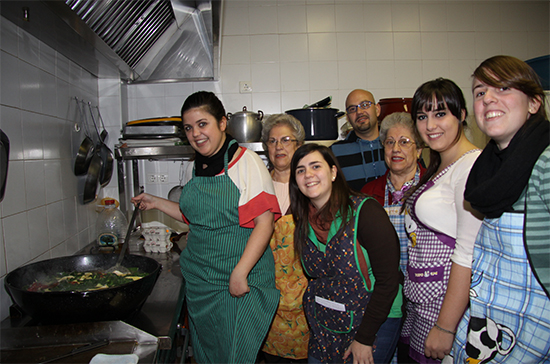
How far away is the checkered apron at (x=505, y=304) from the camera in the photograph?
0.82 metres

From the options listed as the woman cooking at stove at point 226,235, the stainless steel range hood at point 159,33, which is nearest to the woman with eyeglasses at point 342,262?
the woman cooking at stove at point 226,235

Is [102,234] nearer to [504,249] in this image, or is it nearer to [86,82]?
[86,82]

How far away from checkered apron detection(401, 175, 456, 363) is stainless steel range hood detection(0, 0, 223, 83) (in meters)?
1.20

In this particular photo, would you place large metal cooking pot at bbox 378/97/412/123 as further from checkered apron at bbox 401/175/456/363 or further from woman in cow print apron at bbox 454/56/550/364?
woman in cow print apron at bbox 454/56/550/364

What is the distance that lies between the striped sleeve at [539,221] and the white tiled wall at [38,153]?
165 centimetres

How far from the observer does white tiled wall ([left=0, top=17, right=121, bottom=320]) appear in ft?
4.37

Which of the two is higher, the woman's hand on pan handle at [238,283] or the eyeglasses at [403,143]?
the eyeglasses at [403,143]

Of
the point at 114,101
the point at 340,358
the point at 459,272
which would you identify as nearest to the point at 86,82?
the point at 114,101

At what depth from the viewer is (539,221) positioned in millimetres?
791

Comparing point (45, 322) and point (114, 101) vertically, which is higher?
point (114, 101)

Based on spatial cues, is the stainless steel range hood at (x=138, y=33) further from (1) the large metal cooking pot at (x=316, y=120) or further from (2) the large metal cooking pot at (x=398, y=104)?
(2) the large metal cooking pot at (x=398, y=104)

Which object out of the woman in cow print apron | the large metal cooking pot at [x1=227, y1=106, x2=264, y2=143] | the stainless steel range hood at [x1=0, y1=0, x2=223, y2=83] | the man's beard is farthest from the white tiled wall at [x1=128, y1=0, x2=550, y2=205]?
the woman in cow print apron

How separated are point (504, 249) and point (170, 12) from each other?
179cm

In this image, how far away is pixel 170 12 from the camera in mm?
1797
